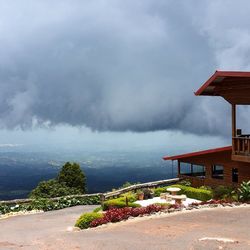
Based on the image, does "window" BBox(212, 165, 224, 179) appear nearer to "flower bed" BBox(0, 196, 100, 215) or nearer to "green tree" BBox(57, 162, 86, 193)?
"flower bed" BBox(0, 196, 100, 215)

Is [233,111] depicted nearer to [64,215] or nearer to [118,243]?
[64,215]

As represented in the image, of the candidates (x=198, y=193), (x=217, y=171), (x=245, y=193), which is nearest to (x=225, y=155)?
(x=217, y=171)

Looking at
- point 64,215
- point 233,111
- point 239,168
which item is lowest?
point 64,215

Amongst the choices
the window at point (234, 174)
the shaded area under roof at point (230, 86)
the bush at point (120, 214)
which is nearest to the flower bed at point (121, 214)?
the bush at point (120, 214)

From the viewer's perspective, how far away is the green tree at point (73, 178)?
1660 inches

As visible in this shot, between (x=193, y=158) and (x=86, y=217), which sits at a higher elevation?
(x=193, y=158)

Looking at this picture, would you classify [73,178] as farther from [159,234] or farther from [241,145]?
[159,234]

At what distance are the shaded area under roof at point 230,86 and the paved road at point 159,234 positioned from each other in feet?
30.5

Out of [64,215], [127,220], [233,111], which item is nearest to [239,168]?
[233,111]

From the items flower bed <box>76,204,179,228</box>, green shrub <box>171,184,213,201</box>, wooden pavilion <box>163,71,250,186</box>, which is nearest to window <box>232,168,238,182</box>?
wooden pavilion <box>163,71,250,186</box>

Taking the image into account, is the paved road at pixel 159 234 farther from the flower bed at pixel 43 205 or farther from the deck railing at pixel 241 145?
the flower bed at pixel 43 205

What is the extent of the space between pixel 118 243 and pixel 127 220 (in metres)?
4.24

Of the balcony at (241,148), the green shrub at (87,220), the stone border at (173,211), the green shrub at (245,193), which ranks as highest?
the balcony at (241,148)

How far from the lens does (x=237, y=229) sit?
1636 cm
